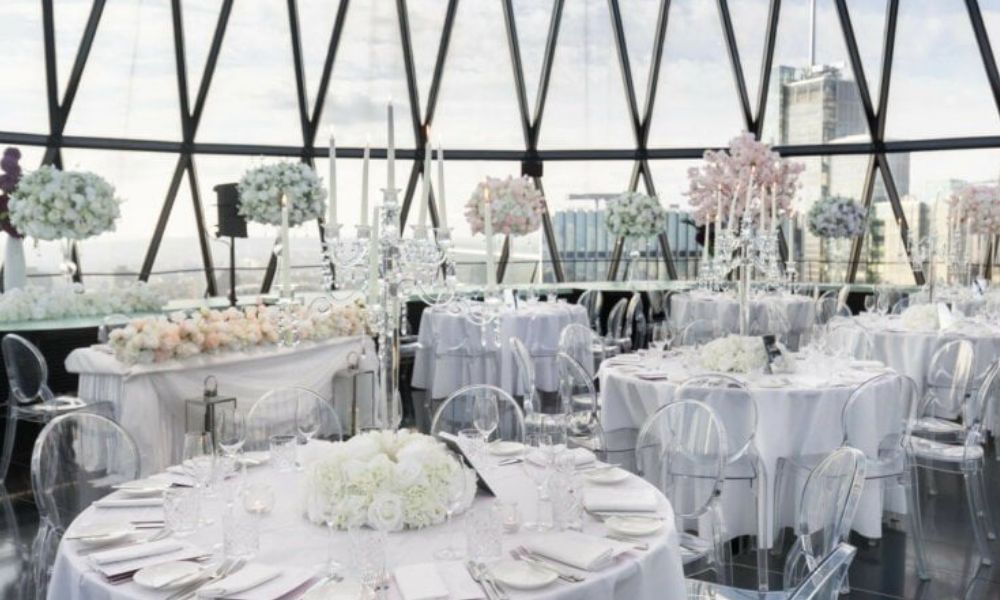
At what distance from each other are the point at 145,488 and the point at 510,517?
1.26 metres

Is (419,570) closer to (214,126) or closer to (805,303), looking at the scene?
(805,303)

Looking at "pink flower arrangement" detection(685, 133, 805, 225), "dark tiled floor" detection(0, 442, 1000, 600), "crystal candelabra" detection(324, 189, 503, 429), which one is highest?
"pink flower arrangement" detection(685, 133, 805, 225)

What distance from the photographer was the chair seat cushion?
4617mm

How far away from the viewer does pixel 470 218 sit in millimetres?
10086

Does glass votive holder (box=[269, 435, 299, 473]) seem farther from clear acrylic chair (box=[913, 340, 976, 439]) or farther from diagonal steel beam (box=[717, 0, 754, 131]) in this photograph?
diagonal steel beam (box=[717, 0, 754, 131])

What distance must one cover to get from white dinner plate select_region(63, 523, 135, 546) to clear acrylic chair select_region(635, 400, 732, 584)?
2129 millimetres

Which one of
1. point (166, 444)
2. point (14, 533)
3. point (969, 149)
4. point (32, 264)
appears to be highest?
point (969, 149)

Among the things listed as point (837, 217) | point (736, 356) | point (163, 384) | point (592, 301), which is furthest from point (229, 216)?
point (837, 217)

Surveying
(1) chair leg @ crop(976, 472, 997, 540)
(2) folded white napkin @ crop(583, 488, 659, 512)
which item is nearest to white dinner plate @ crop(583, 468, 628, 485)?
(2) folded white napkin @ crop(583, 488, 659, 512)

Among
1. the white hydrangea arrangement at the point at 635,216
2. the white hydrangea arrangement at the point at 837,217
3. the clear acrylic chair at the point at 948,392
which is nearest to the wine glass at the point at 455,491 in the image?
the clear acrylic chair at the point at 948,392

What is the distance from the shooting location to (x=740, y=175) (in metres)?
7.81

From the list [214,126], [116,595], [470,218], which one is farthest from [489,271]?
[214,126]

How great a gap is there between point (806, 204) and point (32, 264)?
1124 cm

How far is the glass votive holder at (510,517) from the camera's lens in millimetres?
2471
